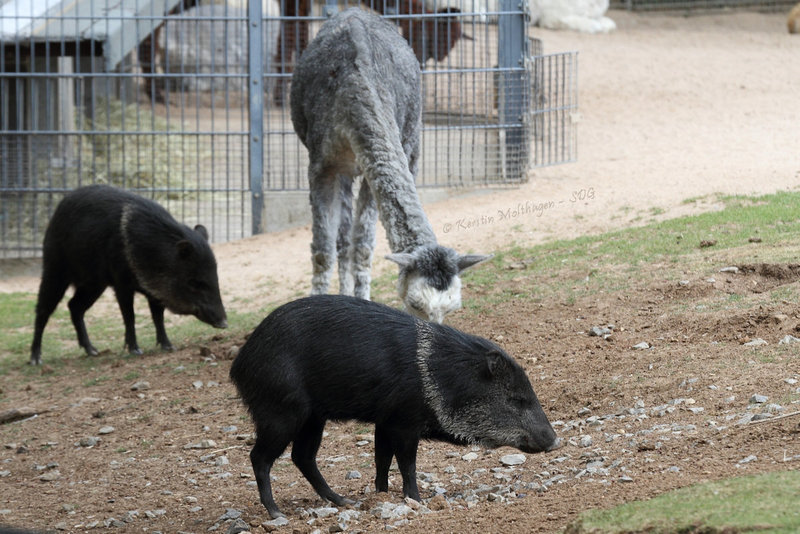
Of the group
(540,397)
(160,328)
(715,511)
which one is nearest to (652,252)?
(540,397)

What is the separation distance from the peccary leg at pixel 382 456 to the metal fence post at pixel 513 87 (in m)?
9.13

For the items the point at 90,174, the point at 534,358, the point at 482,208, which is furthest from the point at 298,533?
the point at 90,174

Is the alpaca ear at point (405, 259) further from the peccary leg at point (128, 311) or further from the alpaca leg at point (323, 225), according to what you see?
the peccary leg at point (128, 311)

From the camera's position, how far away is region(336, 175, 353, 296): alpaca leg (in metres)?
9.17

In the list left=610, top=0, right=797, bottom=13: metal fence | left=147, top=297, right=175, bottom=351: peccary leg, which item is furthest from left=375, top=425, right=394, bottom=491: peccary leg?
left=610, top=0, right=797, bottom=13: metal fence

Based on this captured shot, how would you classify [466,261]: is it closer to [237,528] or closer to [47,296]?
[237,528]

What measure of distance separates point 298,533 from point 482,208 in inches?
337

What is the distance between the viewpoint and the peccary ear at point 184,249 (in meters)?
8.99

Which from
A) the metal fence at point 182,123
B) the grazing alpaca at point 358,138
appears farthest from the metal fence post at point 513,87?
the grazing alpaca at point 358,138

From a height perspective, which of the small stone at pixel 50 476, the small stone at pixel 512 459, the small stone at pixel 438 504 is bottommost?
the small stone at pixel 50 476

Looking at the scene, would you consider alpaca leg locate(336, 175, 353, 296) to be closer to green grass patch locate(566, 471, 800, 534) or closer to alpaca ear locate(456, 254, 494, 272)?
alpaca ear locate(456, 254, 494, 272)

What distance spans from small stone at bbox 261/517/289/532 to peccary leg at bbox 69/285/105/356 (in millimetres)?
5212

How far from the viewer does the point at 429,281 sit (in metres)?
6.62

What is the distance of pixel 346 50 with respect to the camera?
28.1ft
